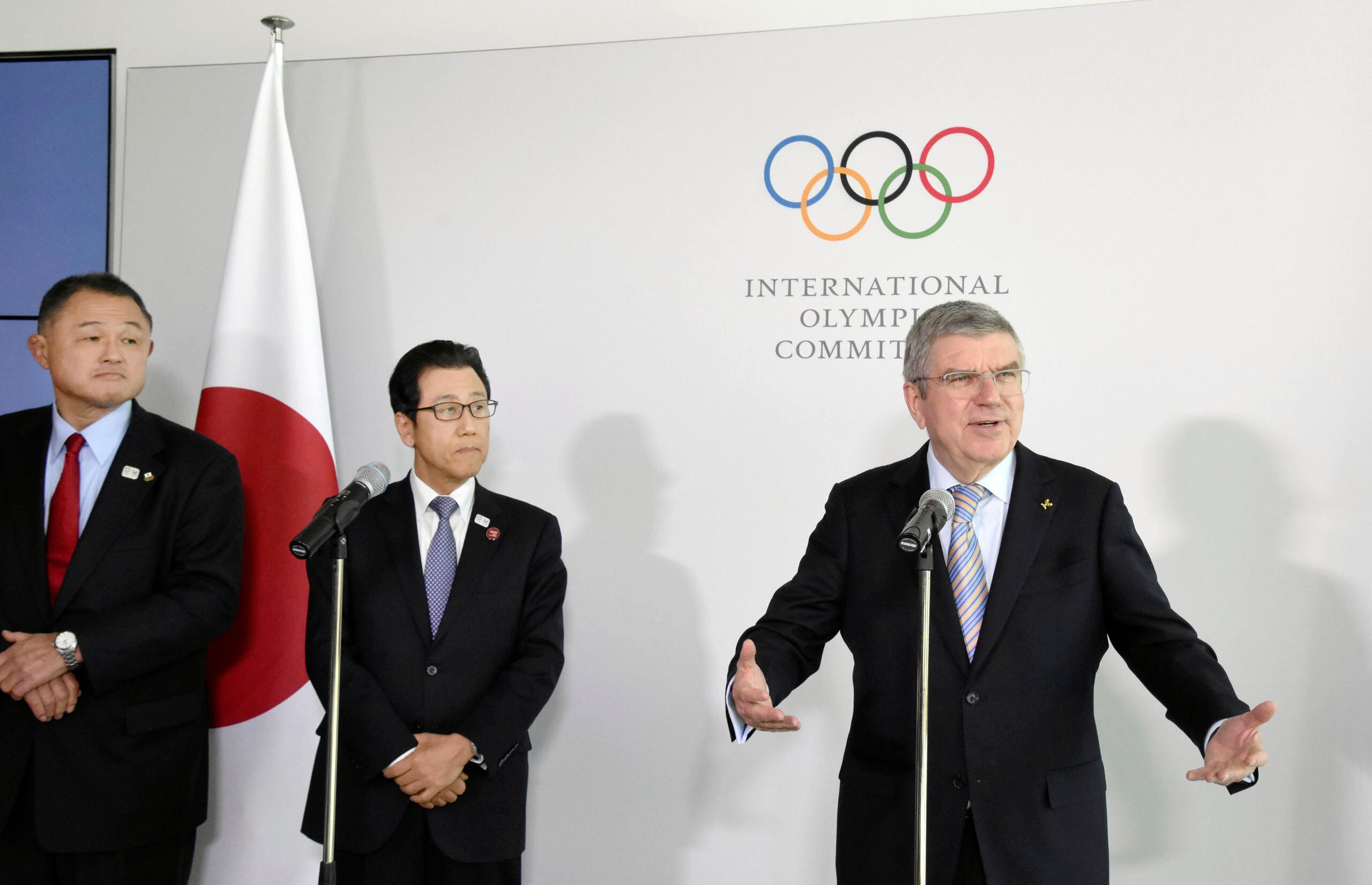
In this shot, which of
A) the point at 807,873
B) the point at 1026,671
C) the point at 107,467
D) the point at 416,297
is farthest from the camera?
the point at 416,297

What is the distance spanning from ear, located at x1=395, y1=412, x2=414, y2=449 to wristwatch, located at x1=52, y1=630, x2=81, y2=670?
95cm

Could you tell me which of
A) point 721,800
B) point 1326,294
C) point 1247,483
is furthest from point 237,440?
point 1326,294

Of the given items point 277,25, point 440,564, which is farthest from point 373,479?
point 277,25

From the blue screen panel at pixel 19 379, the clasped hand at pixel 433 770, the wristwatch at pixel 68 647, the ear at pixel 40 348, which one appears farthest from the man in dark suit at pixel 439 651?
the blue screen panel at pixel 19 379

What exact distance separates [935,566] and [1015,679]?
0.88ft

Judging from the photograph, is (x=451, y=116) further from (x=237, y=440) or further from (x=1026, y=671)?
(x=1026, y=671)

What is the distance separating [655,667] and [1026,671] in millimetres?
1768

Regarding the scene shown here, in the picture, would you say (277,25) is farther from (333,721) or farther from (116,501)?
(333,721)

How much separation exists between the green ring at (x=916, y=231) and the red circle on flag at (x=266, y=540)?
6.62ft

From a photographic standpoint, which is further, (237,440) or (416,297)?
(416,297)

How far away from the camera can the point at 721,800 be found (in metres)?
3.69

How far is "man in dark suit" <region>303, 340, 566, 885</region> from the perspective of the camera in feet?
8.96

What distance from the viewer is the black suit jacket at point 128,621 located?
2.86 metres

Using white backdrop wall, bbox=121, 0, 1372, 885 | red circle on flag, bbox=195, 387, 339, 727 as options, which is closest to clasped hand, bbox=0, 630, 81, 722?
red circle on flag, bbox=195, 387, 339, 727
